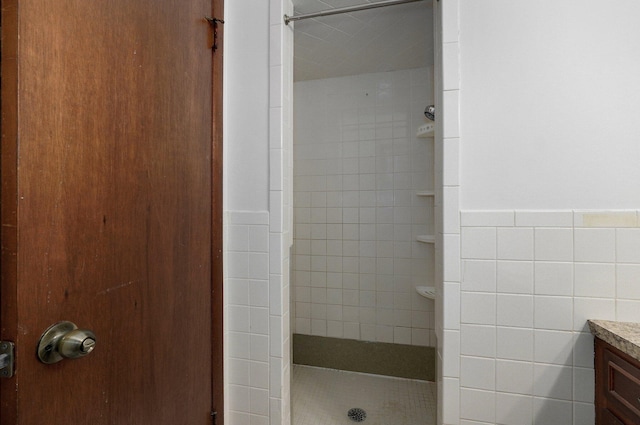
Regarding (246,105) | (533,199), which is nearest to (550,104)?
(533,199)

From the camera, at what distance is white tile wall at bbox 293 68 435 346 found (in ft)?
6.95

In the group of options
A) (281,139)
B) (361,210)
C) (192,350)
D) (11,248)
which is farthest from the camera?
(361,210)

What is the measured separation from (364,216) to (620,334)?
1.50 metres

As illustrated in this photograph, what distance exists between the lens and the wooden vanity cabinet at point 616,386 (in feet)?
2.67

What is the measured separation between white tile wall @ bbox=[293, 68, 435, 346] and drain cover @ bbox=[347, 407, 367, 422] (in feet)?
1.71

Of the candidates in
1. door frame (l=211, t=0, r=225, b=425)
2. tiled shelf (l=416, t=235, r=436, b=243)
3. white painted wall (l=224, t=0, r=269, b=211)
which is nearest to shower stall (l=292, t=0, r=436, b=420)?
tiled shelf (l=416, t=235, r=436, b=243)

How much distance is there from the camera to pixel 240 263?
1232mm

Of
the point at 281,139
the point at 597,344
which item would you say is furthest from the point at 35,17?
the point at 597,344

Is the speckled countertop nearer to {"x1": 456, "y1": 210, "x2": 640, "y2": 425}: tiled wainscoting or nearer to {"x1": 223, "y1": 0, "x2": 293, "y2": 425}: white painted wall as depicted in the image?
{"x1": 456, "y1": 210, "x2": 640, "y2": 425}: tiled wainscoting

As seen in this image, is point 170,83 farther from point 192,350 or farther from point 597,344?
point 597,344

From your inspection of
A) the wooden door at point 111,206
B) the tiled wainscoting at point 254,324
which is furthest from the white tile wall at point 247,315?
the wooden door at point 111,206

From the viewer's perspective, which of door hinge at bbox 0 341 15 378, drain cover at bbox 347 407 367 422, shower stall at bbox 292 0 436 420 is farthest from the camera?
shower stall at bbox 292 0 436 420

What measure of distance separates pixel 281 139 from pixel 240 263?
0.54 m

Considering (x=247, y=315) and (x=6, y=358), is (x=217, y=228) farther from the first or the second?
(x=6, y=358)
